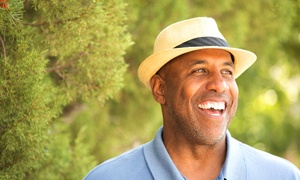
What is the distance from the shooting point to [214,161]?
381 cm

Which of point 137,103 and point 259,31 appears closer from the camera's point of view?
point 137,103

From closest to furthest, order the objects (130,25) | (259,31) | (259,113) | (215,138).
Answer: (215,138) → (130,25) → (259,31) → (259,113)

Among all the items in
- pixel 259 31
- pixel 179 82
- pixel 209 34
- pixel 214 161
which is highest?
pixel 209 34

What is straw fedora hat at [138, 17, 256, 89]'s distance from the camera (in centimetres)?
381

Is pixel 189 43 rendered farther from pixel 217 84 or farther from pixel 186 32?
pixel 217 84

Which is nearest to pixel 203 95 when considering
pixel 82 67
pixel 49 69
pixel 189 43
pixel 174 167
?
pixel 189 43

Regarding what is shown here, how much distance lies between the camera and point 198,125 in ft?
12.2

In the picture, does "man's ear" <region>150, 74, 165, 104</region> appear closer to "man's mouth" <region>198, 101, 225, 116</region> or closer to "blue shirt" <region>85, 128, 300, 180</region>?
"blue shirt" <region>85, 128, 300, 180</region>

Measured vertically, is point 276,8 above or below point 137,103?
above

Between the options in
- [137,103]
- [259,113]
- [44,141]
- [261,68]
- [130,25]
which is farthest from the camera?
[259,113]

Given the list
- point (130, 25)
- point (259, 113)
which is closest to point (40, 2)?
point (130, 25)

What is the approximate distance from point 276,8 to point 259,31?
52 centimetres

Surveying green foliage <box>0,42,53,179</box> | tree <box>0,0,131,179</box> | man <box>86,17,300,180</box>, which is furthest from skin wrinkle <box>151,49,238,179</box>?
green foliage <box>0,42,53,179</box>

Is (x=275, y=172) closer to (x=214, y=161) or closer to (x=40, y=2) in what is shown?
(x=214, y=161)
